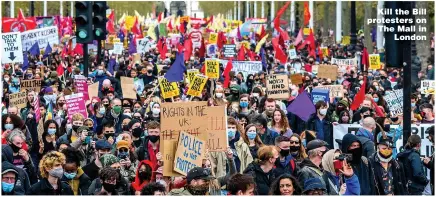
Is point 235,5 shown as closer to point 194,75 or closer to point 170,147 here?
point 194,75

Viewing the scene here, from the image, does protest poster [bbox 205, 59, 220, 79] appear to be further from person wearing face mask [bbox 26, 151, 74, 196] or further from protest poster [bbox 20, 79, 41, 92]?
person wearing face mask [bbox 26, 151, 74, 196]

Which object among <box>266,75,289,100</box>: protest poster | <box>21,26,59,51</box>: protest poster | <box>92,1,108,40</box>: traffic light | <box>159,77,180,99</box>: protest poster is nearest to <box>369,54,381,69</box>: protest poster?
<box>21,26,59,51</box>: protest poster

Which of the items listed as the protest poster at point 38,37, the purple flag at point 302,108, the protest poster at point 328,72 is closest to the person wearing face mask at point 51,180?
the purple flag at point 302,108

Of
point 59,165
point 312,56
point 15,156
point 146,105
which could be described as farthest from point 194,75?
point 312,56

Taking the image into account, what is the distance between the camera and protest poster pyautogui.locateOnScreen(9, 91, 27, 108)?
15883 millimetres

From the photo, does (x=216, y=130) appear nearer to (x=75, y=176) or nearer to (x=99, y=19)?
(x=75, y=176)

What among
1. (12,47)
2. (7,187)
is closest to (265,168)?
(7,187)

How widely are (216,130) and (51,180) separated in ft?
7.12

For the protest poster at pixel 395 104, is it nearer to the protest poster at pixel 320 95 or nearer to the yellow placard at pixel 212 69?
the protest poster at pixel 320 95

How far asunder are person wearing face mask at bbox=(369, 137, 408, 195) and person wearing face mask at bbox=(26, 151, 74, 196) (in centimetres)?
242

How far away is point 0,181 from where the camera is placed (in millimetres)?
8539

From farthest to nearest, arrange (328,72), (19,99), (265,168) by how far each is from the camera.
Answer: (328,72)
(19,99)
(265,168)

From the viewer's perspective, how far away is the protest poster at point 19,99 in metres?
15.9

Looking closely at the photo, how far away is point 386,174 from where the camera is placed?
9.66 metres
